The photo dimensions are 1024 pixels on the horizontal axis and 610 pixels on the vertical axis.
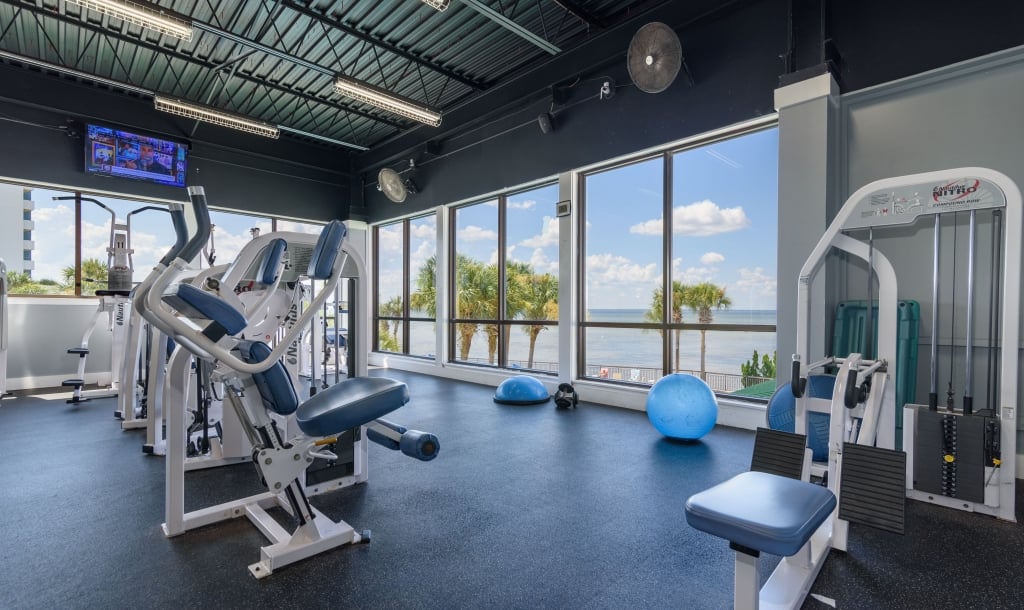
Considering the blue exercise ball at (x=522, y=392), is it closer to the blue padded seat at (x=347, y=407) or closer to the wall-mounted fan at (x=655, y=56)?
the wall-mounted fan at (x=655, y=56)

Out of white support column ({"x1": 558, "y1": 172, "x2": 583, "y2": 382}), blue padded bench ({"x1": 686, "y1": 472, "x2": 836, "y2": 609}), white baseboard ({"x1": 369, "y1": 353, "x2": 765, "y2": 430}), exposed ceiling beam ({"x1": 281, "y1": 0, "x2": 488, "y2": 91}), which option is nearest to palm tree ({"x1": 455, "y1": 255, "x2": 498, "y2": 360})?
white baseboard ({"x1": 369, "y1": 353, "x2": 765, "y2": 430})

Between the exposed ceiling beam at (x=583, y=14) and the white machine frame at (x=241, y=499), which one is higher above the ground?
the exposed ceiling beam at (x=583, y=14)

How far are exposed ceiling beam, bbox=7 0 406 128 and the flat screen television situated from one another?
154 centimetres

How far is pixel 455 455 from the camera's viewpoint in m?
3.64

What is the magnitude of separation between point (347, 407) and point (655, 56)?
3.90 metres

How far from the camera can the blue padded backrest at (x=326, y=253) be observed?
6.54 feet

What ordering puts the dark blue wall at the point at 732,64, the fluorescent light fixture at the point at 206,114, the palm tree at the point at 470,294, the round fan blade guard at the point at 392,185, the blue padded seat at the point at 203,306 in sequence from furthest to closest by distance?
the round fan blade guard at the point at 392,185, the palm tree at the point at 470,294, the fluorescent light fixture at the point at 206,114, the dark blue wall at the point at 732,64, the blue padded seat at the point at 203,306

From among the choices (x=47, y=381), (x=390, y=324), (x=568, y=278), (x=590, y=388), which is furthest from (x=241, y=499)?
(x=390, y=324)

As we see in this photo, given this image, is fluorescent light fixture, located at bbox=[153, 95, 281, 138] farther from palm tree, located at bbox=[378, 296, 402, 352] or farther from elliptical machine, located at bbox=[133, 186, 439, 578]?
elliptical machine, located at bbox=[133, 186, 439, 578]

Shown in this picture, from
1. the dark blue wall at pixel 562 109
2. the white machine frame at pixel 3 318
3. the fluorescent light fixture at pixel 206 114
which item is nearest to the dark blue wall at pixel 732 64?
the dark blue wall at pixel 562 109

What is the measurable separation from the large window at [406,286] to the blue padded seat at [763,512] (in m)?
6.73

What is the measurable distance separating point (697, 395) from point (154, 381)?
4.23 meters

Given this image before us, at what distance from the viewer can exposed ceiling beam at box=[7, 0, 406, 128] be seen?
4.95 meters

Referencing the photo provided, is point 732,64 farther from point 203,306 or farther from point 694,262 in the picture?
point 203,306
